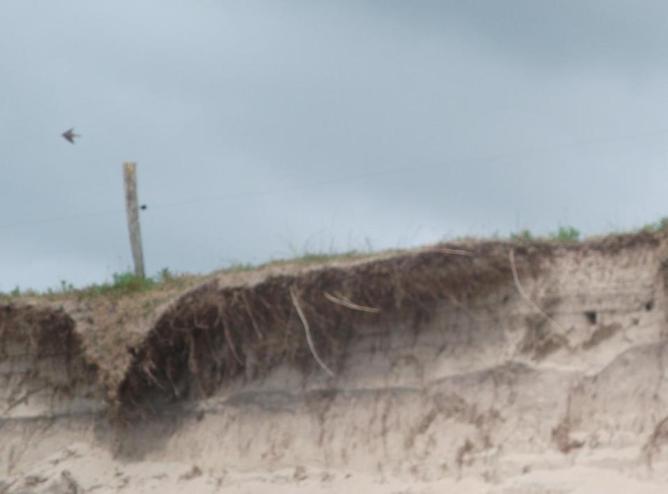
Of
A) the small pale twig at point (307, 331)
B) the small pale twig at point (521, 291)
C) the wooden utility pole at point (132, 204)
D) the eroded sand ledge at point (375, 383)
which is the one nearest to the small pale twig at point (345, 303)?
the eroded sand ledge at point (375, 383)

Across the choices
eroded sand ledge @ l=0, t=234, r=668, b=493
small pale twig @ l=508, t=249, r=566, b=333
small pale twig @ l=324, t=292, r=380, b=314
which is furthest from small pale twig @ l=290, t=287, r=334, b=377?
small pale twig @ l=508, t=249, r=566, b=333

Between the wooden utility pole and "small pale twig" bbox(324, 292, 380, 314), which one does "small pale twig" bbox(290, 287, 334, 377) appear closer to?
"small pale twig" bbox(324, 292, 380, 314)

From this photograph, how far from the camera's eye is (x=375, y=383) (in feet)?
48.6

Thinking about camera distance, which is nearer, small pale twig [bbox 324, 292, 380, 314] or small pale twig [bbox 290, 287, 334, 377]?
small pale twig [bbox 324, 292, 380, 314]

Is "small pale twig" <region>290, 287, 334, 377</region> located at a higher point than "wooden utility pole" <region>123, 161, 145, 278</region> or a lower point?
lower

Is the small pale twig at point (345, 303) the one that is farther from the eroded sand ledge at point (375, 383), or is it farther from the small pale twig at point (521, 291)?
the small pale twig at point (521, 291)

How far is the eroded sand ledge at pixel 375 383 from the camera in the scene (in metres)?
13.4

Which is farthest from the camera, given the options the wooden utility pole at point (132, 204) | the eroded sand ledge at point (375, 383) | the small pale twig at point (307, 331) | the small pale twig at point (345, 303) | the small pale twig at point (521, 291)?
the wooden utility pole at point (132, 204)

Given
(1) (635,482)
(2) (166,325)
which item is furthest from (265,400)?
(1) (635,482)

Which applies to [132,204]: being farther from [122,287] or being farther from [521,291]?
[521,291]

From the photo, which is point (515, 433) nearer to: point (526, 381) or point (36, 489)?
point (526, 381)

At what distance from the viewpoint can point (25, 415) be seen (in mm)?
16938

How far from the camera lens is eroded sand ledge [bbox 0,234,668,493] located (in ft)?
44.1

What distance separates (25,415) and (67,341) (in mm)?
1031
